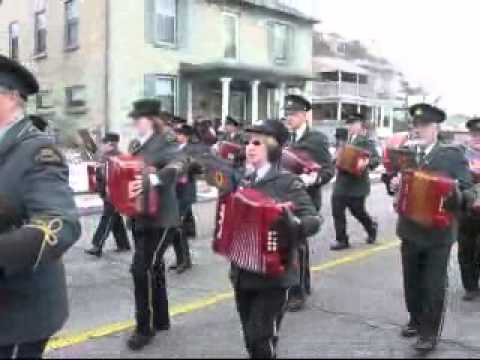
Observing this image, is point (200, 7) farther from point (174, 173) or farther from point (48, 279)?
point (48, 279)

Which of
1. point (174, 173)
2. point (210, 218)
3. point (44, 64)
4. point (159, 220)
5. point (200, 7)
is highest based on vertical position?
point (200, 7)

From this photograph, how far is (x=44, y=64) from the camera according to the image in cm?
2394

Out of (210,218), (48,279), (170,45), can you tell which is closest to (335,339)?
(48,279)

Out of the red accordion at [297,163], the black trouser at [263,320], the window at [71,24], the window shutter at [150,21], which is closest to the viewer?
the black trouser at [263,320]

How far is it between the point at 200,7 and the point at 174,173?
61.2 ft

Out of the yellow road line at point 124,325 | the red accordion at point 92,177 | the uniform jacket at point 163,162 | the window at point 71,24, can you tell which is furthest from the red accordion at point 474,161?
the window at point 71,24

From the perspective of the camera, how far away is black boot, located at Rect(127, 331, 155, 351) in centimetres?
512

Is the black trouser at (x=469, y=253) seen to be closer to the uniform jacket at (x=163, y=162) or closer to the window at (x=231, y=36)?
the uniform jacket at (x=163, y=162)

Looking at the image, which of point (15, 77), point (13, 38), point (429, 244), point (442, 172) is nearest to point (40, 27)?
point (13, 38)

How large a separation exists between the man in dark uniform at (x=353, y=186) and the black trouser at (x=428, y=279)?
4.17 meters

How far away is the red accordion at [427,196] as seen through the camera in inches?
190

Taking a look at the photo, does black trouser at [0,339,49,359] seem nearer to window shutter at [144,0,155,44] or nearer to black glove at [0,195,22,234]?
black glove at [0,195,22,234]

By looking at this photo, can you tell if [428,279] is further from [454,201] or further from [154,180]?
[154,180]

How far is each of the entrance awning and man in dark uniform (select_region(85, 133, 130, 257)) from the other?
13248 mm
